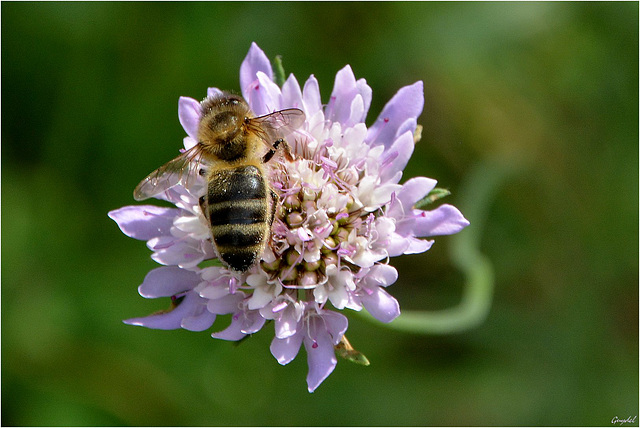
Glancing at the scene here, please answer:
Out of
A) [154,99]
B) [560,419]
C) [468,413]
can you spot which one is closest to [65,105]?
[154,99]

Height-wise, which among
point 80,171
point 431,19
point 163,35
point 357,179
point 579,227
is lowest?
point 80,171

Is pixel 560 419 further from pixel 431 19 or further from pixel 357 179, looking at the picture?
pixel 431 19

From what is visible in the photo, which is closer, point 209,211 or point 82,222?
point 209,211

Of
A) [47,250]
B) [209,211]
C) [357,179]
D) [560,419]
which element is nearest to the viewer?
[209,211]

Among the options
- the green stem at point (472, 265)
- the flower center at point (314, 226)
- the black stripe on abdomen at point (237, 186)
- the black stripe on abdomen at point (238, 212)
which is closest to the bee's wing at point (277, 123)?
the flower center at point (314, 226)

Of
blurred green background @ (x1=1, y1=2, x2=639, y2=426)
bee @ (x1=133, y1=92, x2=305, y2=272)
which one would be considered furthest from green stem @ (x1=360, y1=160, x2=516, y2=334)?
bee @ (x1=133, y1=92, x2=305, y2=272)

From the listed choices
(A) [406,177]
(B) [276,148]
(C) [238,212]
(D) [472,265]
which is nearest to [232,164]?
(B) [276,148]

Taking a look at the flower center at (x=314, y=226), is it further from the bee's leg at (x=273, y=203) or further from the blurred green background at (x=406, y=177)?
the blurred green background at (x=406, y=177)
